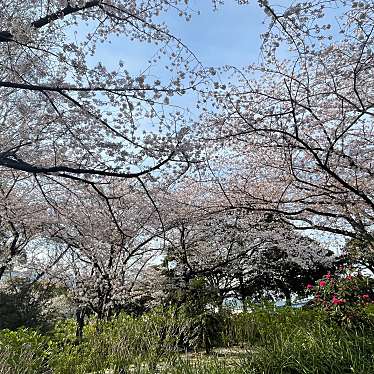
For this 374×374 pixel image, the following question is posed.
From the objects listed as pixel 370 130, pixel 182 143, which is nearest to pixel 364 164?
pixel 370 130

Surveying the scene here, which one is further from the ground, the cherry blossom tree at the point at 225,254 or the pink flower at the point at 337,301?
the cherry blossom tree at the point at 225,254

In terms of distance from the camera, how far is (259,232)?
35.8 ft

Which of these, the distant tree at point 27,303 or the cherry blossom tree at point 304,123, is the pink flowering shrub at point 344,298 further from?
the distant tree at point 27,303

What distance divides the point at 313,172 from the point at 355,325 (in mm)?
2439

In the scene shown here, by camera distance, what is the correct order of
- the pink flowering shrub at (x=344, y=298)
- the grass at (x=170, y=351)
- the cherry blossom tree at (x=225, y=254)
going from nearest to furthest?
the grass at (x=170, y=351)
the pink flowering shrub at (x=344, y=298)
the cherry blossom tree at (x=225, y=254)

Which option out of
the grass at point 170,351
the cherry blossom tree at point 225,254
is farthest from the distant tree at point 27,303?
the grass at point 170,351

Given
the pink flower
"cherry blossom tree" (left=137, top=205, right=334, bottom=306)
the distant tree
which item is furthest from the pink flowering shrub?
the distant tree

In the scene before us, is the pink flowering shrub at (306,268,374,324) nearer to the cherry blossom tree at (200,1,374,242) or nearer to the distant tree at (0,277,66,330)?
the cherry blossom tree at (200,1,374,242)

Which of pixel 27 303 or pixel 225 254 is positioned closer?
pixel 27 303

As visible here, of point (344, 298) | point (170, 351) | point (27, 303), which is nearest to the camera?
point (170, 351)

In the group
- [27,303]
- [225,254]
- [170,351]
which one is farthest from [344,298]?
[27,303]

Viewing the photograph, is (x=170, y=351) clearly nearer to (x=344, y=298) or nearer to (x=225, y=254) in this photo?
(x=344, y=298)

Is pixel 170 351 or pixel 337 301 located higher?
pixel 337 301

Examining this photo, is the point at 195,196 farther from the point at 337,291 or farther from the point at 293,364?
the point at 293,364
